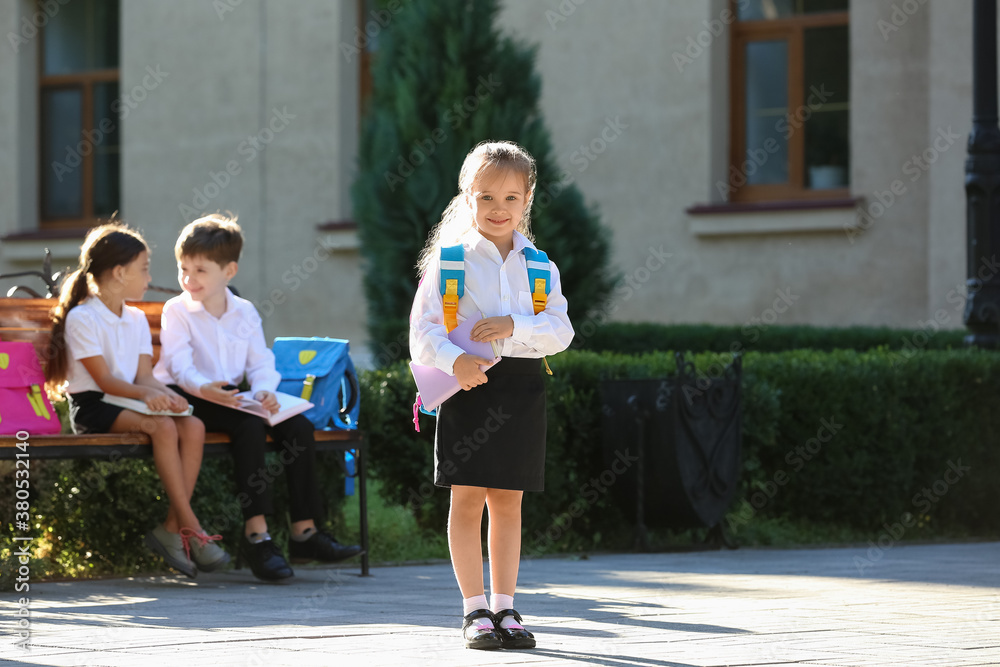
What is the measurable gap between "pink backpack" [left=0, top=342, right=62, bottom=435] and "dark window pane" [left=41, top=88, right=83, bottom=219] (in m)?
12.3

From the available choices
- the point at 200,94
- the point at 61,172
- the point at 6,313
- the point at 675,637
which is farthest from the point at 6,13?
the point at 675,637

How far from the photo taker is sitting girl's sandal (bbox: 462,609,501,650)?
12.9 ft

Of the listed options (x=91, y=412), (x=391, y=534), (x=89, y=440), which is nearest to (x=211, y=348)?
(x=91, y=412)

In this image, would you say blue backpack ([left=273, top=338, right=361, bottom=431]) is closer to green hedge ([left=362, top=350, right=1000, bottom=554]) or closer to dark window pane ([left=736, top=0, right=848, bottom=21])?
green hedge ([left=362, top=350, right=1000, bottom=554])

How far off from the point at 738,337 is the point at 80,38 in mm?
9861

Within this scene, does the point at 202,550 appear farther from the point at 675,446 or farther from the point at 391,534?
the point at 675,446

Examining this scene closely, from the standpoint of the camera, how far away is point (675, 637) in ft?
13.8

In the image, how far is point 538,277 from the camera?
14.0ft

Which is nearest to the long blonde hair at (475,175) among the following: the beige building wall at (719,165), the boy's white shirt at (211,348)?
the boy's white shirt at (211,348)

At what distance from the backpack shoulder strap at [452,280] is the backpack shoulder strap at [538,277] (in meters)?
0.21

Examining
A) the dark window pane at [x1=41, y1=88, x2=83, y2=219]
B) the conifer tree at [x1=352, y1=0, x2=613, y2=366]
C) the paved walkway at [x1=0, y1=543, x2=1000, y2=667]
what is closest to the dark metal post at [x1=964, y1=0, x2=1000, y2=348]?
the paved walkway at [x1=0, y1=543, x2=1000, y2=667]

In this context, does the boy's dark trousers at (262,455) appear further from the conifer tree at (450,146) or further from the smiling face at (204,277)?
the conifer tree at (450,146)

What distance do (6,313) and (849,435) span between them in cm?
453

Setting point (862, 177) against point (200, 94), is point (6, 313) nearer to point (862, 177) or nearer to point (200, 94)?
point (862, 177)
